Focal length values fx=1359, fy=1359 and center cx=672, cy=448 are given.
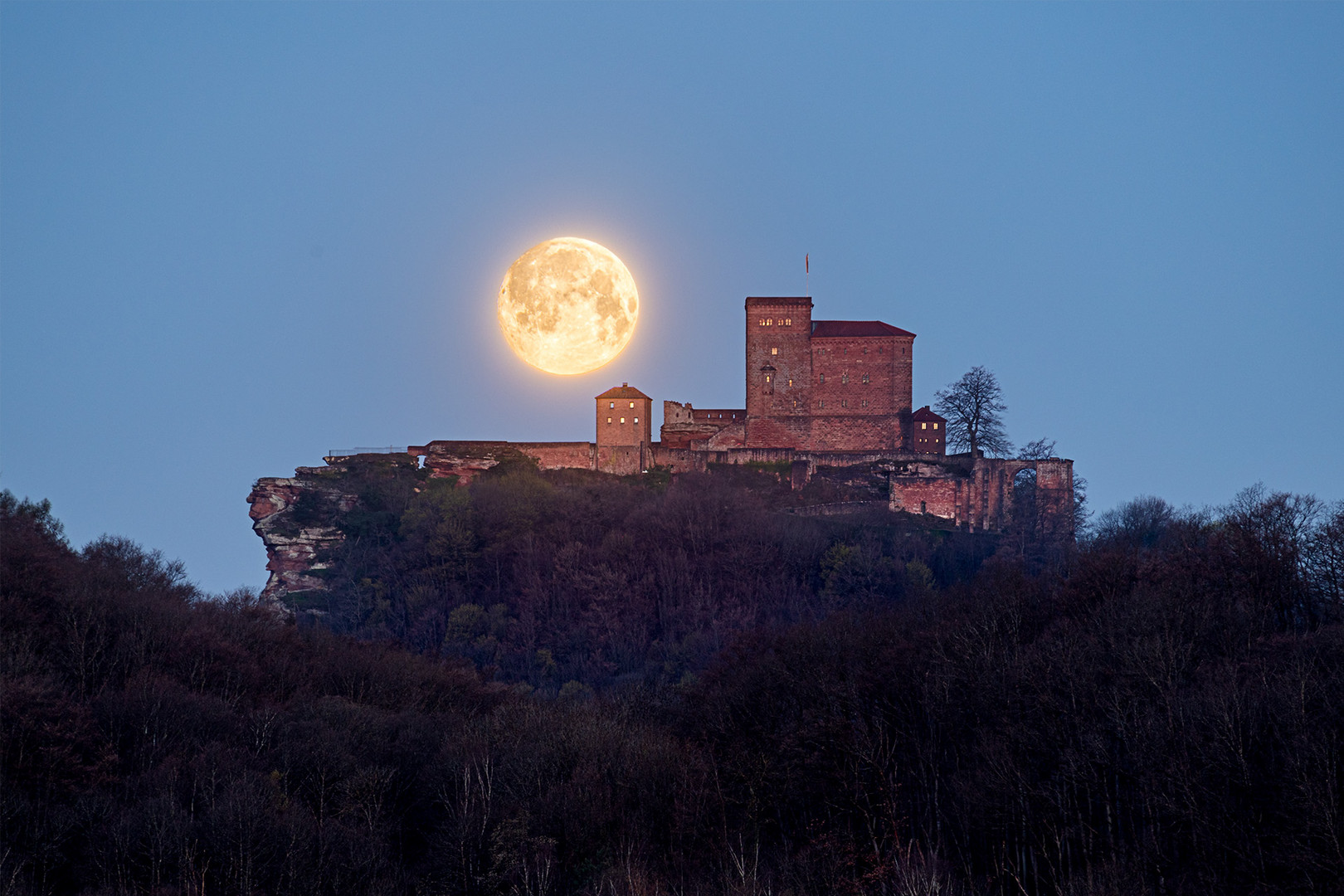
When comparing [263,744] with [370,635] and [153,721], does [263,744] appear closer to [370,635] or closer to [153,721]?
[153,721]

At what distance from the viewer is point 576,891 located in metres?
25.7

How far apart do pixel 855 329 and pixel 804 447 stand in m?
6.72

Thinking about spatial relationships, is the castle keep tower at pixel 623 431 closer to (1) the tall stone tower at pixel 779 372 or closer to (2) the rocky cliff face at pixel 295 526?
(1) the tall stone tower at pixel 779 372

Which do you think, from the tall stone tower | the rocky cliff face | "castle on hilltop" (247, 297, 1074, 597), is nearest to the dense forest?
"castle on hilltop" (247, 297, 1074, 597)

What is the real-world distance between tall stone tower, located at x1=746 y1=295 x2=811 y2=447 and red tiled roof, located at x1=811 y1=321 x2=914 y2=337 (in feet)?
2.98

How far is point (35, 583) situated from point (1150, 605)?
2810cm

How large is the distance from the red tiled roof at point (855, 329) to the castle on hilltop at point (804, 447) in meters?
0.09

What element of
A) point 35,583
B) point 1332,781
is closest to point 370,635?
point 35,583

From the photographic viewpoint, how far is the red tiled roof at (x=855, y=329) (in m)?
67.1

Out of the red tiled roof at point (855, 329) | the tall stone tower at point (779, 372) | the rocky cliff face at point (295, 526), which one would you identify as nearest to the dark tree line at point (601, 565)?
the rocky cliff face at point (295, 526)

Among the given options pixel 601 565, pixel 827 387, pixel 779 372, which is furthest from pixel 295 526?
pixel 827 387

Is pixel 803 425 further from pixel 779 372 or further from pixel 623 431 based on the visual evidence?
pixel 623 431

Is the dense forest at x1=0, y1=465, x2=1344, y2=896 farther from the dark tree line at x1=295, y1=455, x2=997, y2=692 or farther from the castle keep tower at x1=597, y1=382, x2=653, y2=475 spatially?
the castle keep tower at x1=597, y1=382, x2=653, y2=475

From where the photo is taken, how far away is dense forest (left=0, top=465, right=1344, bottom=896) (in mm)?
24531
